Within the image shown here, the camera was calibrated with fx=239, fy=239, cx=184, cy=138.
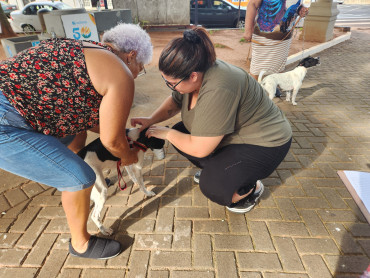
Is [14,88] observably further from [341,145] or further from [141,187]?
[341,145]

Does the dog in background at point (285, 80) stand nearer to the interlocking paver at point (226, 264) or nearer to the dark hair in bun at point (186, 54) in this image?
the dark hair in bun at point (186, 54)

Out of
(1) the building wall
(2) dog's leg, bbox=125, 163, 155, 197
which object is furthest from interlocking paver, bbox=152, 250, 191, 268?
(1) the building wall

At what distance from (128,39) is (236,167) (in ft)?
4.29

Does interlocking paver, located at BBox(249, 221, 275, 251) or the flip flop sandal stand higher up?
the flip flop sandal

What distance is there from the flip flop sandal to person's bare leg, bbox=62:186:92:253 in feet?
0.12

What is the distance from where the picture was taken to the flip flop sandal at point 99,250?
1.93m

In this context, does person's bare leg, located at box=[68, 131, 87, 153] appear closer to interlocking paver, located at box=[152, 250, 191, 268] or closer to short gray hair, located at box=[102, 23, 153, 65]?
short gray hair, located at box=[102, 23, 153, 65]

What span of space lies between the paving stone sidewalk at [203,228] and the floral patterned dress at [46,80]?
1178mm

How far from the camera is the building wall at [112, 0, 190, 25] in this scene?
12703 millimetres

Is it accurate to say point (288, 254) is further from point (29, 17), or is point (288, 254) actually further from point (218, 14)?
point (29, 17)

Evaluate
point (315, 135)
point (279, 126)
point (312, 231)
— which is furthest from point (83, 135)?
point (315, 135)

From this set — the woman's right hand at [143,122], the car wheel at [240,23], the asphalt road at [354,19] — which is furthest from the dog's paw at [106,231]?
the asphalt road at [354,19]

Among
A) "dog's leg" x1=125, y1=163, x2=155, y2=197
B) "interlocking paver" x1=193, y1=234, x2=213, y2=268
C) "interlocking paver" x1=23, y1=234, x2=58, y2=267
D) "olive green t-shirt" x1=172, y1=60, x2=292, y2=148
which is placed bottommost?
"interlocking paver" x1=23, y1=234, x2=58, y2=267

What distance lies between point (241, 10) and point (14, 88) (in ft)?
45.5
